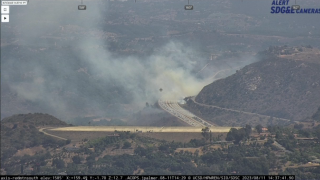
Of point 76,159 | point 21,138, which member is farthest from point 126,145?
point 21,138

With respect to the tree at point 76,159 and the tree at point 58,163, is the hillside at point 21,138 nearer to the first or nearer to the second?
the tree at point 58,163

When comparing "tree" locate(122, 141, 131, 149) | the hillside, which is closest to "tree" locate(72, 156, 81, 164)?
the hillside

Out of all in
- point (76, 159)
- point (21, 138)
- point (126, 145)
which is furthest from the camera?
point (21, 138)

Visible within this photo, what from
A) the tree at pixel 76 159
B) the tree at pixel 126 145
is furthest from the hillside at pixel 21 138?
the tree at pixel 126 145

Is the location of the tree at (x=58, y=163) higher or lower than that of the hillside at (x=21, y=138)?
lower

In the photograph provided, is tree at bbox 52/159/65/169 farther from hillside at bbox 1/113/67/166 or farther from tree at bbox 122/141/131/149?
tree at bbox 122/141/131/149

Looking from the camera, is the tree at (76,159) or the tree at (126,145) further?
the tree at (126,145)

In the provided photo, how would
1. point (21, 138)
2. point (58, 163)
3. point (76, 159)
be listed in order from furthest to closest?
point (21, 138) → point (76, 159) → point (58, 163)

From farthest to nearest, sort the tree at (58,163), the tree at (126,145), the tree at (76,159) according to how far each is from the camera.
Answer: the tree at (126,145)
the tree at (76,159)
the tree at (58,163)

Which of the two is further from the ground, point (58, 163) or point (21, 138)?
point (21, 138)

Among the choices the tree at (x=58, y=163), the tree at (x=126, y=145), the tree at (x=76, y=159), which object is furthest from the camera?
the tree at (x=126, y=145)

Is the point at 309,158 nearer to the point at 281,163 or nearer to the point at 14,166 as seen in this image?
the point at 281,163

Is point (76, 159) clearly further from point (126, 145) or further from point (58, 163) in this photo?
point (126, 145)
